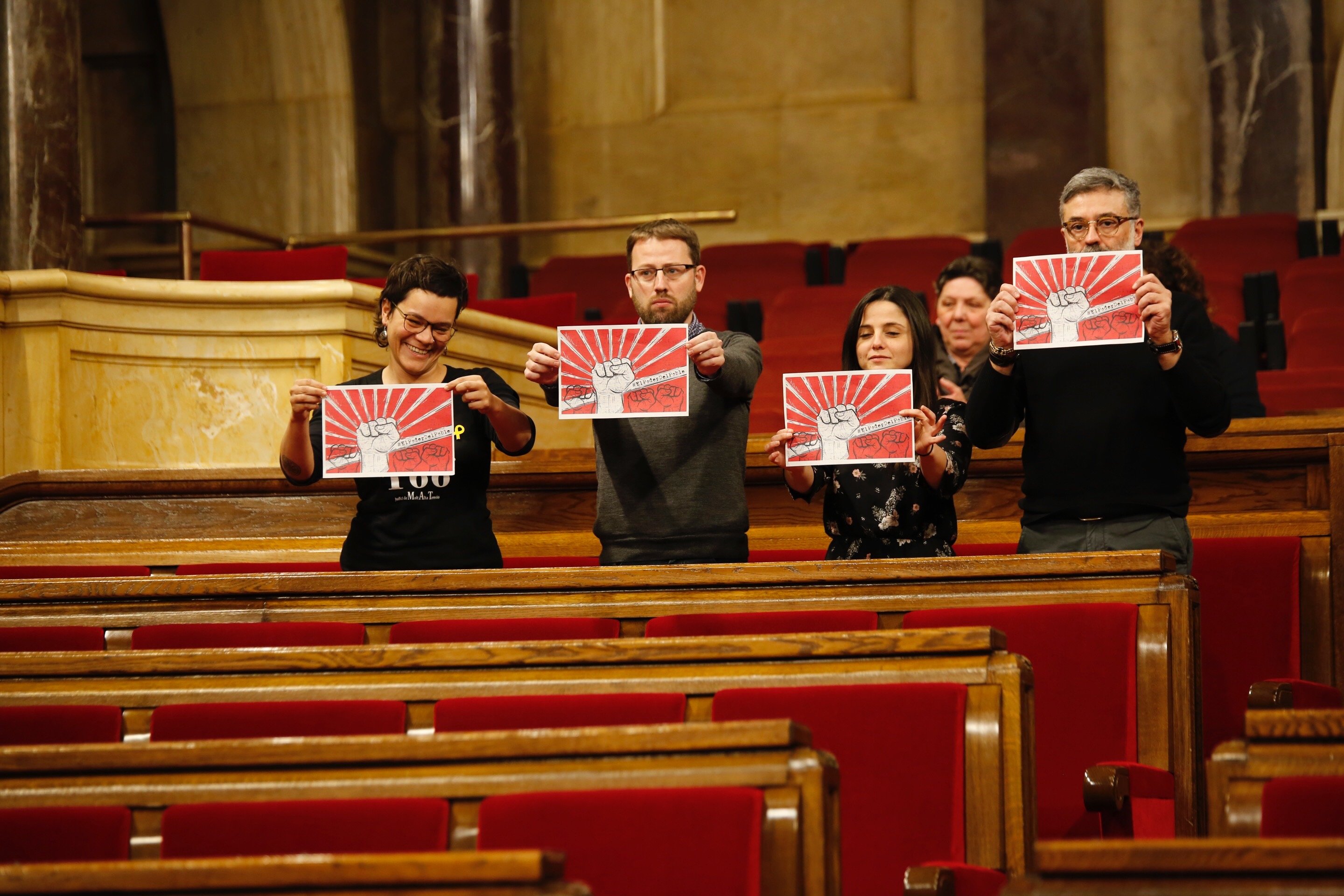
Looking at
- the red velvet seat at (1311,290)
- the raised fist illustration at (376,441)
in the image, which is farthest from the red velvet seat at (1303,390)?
the raised fist illustration at (376,441)

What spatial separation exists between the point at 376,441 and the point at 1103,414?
962 millimetres

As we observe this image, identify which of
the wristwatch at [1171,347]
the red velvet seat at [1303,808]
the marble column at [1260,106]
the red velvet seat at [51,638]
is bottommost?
the red velvet seat at [1303,808]

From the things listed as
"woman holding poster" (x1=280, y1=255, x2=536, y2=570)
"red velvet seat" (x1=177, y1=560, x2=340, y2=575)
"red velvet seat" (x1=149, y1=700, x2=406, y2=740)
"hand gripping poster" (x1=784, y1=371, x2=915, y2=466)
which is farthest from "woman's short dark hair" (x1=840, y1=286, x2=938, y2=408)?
"red velvet seat" (x1=177, y1=560, x2=340, y2=575)

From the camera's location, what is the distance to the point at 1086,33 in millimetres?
6227

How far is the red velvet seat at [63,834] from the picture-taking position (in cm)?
123

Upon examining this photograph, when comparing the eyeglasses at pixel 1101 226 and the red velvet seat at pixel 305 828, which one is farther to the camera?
the eyeglasses at pixel 1101 226

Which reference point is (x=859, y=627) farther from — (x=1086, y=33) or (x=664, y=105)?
(x=664, y=105)

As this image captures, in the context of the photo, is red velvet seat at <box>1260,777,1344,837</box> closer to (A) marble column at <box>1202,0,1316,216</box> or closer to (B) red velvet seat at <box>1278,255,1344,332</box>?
(B) red velvet seat at <box>1278,255,1344,332</box>

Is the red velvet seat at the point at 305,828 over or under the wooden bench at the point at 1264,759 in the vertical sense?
under

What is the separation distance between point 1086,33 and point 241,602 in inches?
205

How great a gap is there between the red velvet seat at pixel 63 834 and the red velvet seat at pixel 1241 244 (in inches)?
168

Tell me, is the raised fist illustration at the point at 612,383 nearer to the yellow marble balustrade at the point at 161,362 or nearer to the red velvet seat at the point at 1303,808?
the red velvet seat at the point at 1303,808

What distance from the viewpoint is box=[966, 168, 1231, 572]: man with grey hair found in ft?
6.20

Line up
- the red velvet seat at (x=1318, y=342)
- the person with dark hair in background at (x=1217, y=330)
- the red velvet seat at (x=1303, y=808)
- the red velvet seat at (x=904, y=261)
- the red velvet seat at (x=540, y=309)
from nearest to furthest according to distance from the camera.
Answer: the red velvet seat at (x=1303, y=808), the person with dark hair in background at (x=1217, y=330), the red velvet seat at (x=1318, y=342), the red velvet seat at (x=540, y=309), the red velvet seat at (x=904, y=261)
